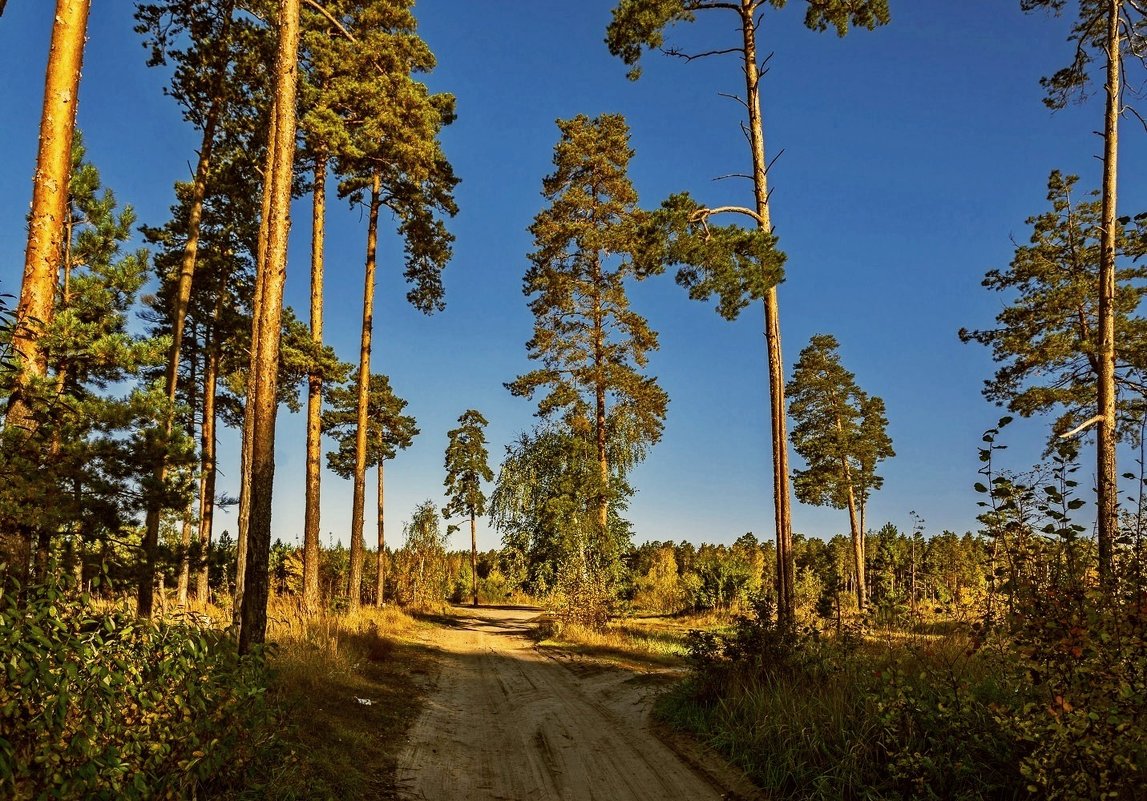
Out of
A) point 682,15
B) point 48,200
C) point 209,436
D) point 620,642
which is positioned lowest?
point 620,642

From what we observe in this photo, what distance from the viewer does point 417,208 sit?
62.3 feet

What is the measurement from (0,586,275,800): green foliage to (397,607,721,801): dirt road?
214 centimetres

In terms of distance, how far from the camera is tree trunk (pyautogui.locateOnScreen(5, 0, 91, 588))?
648cm

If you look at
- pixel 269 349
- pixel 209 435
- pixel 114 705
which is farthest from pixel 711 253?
pixel 209 435

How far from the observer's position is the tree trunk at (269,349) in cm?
783

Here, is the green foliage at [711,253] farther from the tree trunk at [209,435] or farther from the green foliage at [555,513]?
the tree trunk at [209,435]

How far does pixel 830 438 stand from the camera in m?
34.0

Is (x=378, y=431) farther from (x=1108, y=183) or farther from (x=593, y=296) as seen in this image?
(x=1108, y=183)

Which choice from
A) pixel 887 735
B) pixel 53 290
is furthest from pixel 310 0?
pixel 887 735

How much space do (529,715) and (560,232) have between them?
18190 mm

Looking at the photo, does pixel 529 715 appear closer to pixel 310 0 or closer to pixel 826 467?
pixel 310 0

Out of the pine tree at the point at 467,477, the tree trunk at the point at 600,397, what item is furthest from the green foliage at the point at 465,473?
the tree trunk at the point at 600,397

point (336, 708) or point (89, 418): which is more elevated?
point (89, 418)

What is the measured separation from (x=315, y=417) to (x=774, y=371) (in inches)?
444
